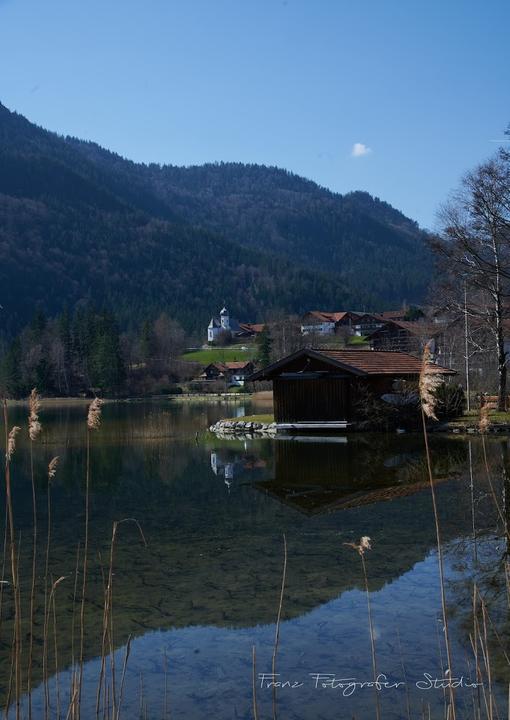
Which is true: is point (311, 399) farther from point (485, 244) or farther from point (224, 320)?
point (224, 320)

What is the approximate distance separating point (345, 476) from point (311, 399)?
46.6ft

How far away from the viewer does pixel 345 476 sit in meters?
18.5

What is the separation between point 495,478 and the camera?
16297mm

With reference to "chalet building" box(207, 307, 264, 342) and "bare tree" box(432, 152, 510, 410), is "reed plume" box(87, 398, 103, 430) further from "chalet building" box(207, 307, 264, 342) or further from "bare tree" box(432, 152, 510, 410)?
"chalet building" box(207, 307, 264, 342)

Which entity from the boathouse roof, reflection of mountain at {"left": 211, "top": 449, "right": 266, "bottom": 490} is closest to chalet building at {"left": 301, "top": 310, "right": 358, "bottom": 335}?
the boathouse roof

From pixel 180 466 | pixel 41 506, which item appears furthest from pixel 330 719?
pixel 180 466

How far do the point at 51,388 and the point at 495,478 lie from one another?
261 feet

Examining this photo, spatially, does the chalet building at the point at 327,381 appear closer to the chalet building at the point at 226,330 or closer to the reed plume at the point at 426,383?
the reed plume at the point at 426,383

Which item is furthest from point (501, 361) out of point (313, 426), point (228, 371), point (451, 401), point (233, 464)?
point (228, 371)

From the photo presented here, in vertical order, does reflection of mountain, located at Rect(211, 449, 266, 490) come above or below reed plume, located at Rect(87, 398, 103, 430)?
below

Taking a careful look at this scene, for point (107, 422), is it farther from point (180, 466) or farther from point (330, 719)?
point (330, 719)

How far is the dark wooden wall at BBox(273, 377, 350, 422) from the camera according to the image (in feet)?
105

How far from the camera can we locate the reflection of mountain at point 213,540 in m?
8.47

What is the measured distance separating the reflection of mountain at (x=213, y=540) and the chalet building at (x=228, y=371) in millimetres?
81822
